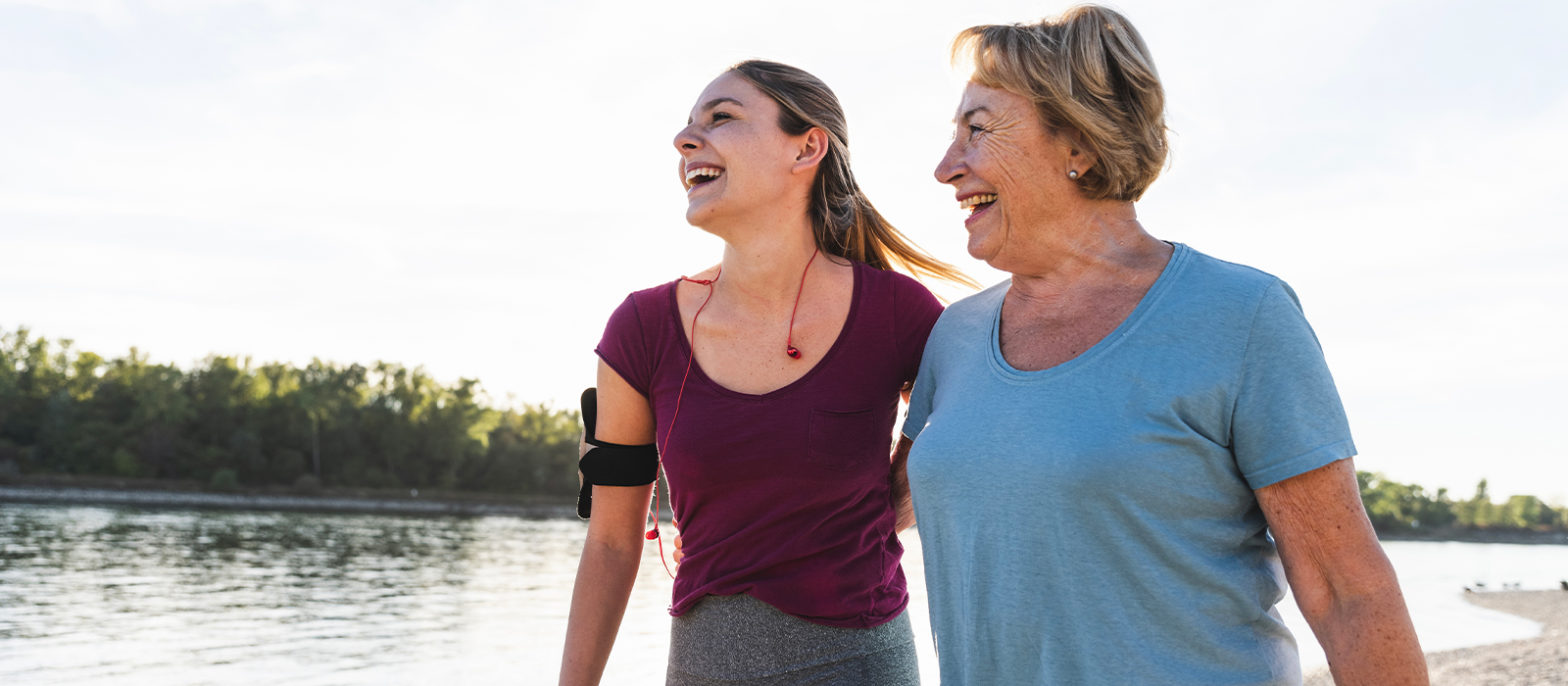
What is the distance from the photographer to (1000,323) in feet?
6.61

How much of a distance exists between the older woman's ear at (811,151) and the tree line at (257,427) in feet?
258

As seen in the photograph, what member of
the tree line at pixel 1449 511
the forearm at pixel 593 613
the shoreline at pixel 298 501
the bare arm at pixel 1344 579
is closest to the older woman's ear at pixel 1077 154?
the bare arm at pixel 1344 579

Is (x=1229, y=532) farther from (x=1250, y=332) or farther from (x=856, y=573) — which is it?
(x=856, y=573)

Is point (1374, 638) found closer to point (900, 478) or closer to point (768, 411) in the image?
point (900, 478)

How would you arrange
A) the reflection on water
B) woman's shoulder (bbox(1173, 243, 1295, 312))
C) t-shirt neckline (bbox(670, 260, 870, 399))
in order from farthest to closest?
the reflection on water < t-shirt neckline (bbox(670, 260, 870, 399)) < woman's shoulder (bbox(1173, 243, 1295, 312))

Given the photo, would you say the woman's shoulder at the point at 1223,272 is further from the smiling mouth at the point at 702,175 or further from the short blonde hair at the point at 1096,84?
the smiling mouth at the point at 702,175

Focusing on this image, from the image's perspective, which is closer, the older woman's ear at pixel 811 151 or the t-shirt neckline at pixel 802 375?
the t-shirt neckline at pixel 802 375

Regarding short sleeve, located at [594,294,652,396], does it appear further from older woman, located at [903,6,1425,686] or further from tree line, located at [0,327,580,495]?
tree line, located at [0,327,580,495]

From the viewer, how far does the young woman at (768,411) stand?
229 centimetres

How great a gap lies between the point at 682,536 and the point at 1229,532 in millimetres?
1203

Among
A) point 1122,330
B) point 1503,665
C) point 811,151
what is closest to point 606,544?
point 811,151

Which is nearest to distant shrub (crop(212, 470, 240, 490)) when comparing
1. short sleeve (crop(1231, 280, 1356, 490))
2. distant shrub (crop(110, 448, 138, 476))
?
distant shrub (crop(110, 448, 138, 476))

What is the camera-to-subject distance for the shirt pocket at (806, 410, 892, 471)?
91.4 inches

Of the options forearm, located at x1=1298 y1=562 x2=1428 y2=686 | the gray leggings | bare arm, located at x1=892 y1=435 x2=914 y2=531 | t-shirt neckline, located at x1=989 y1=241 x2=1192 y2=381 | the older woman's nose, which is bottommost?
the gray leggings
